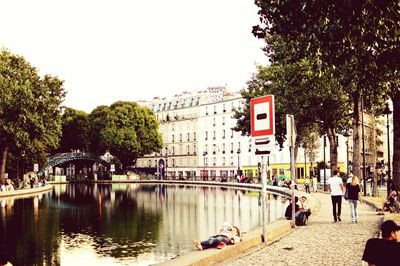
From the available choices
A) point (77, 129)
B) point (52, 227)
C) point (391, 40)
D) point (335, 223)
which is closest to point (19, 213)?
point (52, 227)

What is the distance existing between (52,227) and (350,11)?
64.0 ft

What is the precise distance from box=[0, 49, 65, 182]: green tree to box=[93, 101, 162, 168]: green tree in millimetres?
39860

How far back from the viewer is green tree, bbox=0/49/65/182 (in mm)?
53938

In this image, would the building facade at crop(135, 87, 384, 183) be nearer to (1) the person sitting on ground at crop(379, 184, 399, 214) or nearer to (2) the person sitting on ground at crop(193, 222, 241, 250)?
(1) the person sitting on ground at crop(379, 184, 399, 214)

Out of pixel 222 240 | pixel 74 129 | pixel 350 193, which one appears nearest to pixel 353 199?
pixel 350 193

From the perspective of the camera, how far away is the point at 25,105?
54.5m

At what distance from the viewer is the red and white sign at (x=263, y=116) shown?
13227 millimetres

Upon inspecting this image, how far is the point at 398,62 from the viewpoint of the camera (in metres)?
16.5

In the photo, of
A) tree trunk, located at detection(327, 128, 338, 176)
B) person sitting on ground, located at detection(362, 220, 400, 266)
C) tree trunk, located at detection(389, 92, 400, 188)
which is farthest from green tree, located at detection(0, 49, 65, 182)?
person sitting on ground, located at detection(362, 220, 400, 266)

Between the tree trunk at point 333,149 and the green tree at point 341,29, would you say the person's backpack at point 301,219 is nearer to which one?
the green tree at point 341,29

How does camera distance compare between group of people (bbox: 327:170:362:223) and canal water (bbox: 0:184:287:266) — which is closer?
canal water (bbox: 0:184:287:266)

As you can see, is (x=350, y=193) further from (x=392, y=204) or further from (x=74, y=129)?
(x=74, y=129)

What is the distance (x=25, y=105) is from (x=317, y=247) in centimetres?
4643

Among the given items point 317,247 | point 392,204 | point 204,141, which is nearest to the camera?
point 317,247
